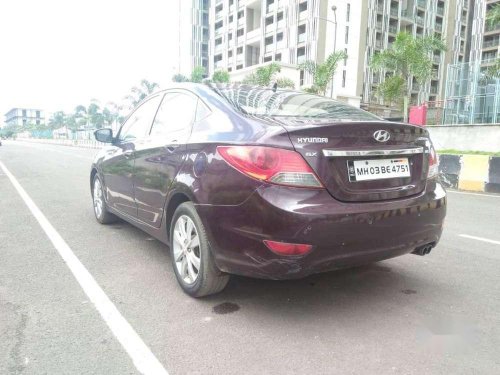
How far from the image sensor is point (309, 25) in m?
54.1

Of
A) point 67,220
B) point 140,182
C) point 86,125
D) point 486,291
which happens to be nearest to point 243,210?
point 140,182

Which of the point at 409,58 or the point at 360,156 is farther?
the point at 409,58

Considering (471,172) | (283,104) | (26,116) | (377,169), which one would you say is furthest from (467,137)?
(26,116)

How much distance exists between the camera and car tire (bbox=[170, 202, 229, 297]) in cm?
301

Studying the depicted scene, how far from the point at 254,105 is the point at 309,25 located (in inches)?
2168

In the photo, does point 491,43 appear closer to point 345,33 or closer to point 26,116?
point 345,33

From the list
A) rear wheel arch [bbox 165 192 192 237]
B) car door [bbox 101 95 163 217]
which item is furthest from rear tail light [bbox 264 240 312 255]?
car door [bbox 101 95 163 217]

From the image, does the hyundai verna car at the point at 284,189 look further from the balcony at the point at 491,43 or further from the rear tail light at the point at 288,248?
the balcony at the point at 491,43

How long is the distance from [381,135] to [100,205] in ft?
12.9

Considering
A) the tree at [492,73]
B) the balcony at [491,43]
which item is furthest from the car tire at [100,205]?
the balcony at [491,43]

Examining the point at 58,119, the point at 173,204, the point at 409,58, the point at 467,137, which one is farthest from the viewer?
the point at 58,119

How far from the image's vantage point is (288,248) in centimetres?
257

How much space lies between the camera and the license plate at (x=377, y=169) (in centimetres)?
277

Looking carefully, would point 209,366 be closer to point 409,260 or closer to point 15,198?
point 409,260
